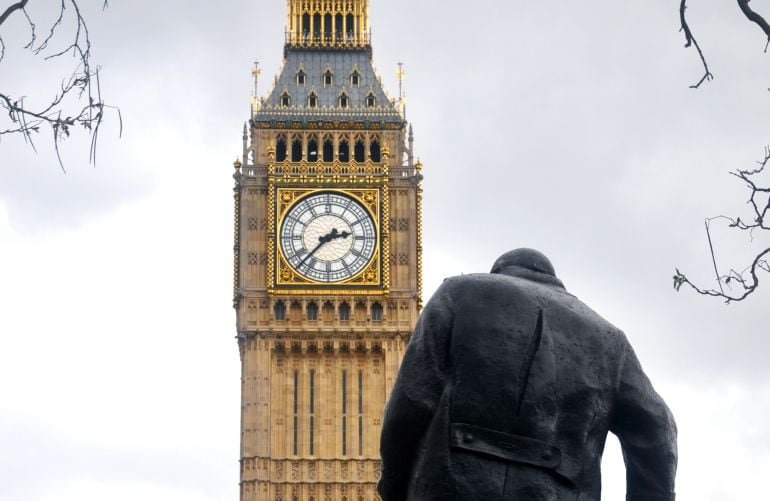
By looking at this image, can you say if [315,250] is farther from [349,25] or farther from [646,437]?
[646,437]

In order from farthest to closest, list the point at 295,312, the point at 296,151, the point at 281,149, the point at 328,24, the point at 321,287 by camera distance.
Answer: the point at 328,24 → the point at 296,151 → the point at 281,149 → the point at 295,312 → the point at 321,287

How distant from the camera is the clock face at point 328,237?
70.3 m

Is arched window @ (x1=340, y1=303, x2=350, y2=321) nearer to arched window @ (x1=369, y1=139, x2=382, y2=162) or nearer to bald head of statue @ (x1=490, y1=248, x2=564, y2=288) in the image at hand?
arched window @ (x1=369, y1=139, x2=382, y2=162)

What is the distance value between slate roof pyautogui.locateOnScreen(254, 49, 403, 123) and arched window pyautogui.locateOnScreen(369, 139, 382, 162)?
82 centimetres

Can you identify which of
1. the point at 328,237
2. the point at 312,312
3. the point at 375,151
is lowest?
the point at 312,312

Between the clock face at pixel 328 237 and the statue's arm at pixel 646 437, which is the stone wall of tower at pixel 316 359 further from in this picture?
the statue's arm at pixel 646 437

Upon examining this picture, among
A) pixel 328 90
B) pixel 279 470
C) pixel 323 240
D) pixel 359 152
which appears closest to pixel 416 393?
pixel 279 470

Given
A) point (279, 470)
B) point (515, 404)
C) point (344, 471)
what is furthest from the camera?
point (344, 471)

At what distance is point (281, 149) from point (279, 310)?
594 cm

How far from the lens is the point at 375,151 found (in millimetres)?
72188

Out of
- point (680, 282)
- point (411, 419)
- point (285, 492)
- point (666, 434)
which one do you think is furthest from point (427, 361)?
point (285, 492)

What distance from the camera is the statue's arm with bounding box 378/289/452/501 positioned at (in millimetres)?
8570

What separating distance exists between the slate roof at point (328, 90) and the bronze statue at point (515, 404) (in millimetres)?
63106

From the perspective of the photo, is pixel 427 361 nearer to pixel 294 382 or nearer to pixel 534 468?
pixel 534 468
